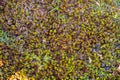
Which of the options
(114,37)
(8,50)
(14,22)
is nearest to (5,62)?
(8,50)

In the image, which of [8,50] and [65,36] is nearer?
[8,50]

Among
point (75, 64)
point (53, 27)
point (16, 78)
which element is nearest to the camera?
point (16, 78)

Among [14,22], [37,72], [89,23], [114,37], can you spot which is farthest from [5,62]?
[114,37]

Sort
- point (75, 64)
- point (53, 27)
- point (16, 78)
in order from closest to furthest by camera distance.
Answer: point (16, 78) → point (75, 64) → point (53, 27)

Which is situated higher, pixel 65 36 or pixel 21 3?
pixel 21 3

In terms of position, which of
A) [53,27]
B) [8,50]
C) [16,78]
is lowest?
[16,78]

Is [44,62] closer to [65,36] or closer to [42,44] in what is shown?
[42,44]
